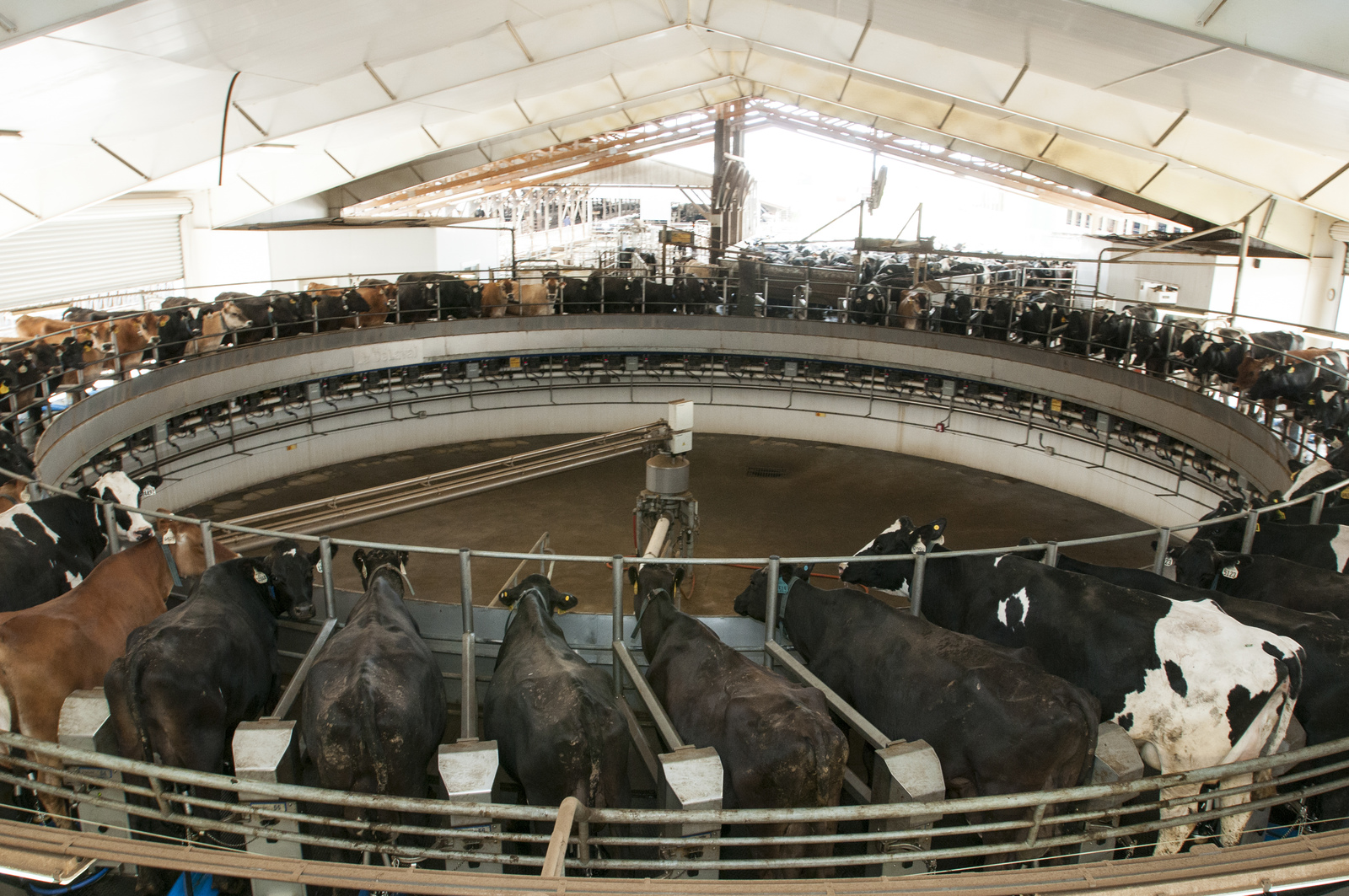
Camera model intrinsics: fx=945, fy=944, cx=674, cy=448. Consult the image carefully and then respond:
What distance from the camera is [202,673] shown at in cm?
498

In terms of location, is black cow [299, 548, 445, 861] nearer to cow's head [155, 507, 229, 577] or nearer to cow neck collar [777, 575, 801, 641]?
cow neck collar [777, 575, 801, 641]

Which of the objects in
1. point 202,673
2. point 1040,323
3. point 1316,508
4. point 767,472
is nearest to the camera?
point 202,673

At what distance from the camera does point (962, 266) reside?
2609 centimetres

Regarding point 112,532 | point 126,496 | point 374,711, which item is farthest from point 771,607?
point 126,496

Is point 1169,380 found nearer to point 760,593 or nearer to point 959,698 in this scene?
point 760,593

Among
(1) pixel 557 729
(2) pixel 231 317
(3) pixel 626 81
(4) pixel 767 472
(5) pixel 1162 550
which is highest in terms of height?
(3) pixel 626 81

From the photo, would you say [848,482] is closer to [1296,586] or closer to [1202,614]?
[1296,586]

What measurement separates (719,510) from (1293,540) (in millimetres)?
6646

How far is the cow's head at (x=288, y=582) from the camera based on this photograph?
6062 millimetres

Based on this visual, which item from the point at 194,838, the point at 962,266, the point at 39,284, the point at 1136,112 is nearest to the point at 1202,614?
the point at 194,838

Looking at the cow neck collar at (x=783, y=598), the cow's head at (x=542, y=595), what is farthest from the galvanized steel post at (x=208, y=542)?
the cow neck collar at (x=783, y=598)

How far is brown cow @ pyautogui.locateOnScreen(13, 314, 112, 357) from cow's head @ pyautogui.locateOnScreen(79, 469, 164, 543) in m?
4.22

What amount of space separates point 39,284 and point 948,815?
59.8ft

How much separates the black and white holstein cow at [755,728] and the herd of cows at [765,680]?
0.04 ft
